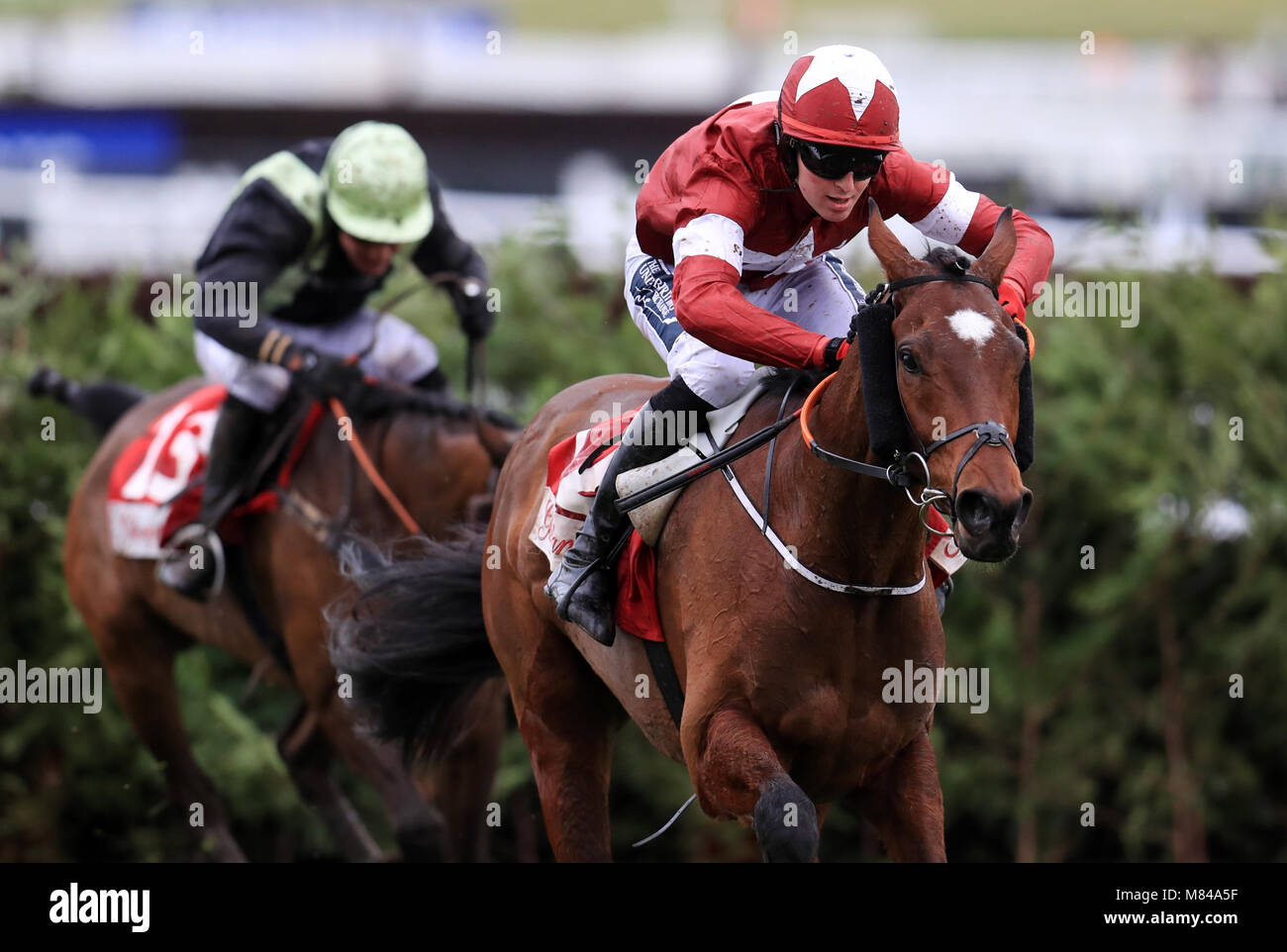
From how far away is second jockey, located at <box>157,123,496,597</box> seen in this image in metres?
6.33

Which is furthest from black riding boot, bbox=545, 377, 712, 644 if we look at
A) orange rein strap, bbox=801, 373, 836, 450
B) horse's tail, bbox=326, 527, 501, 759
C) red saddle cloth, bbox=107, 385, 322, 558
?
red saddle cloth, bbox=107, 385, 322, 558

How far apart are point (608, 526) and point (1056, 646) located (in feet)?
11.7

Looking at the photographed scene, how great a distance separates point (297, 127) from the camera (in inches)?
1019

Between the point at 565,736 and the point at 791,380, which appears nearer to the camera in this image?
the point at 791,380

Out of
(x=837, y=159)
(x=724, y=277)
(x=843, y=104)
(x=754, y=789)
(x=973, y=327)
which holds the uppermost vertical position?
(x=843, y=104)

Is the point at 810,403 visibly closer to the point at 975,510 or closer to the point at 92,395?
the point at 975,510

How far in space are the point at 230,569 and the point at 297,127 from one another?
67.0 ft

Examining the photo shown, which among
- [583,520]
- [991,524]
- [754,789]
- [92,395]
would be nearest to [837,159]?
[991,524]

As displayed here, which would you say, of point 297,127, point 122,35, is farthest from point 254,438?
point 122,35

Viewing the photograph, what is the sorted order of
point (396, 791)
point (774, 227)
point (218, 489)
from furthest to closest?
point (218, 489) < point (396, 791) < point (774, 227)

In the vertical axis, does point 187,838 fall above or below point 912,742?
below

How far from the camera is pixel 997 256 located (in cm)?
362

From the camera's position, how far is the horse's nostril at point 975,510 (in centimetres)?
315
